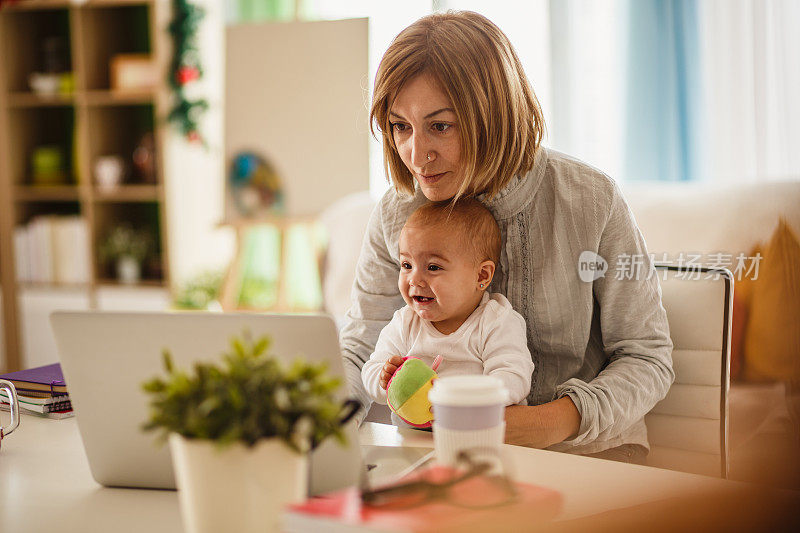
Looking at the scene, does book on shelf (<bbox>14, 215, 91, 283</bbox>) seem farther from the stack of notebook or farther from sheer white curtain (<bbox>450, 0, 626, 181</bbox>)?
the stack of notebook

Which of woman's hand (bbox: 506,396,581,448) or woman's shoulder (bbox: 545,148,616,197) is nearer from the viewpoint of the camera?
woman's hand (bbox: 506,396,581,448)

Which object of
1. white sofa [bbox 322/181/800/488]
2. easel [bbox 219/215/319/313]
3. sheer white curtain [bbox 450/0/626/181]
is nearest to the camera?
white sofa [bbox 322/181/800/488]

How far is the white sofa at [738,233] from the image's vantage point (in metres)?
1.81

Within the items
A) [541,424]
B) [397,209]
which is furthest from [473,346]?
[397,209]

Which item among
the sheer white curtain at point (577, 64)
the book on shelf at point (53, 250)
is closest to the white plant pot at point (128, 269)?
the book on shelf at point (53, 250)

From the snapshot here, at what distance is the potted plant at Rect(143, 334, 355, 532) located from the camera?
64 cm

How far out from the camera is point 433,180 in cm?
139

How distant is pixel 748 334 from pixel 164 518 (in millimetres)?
1474

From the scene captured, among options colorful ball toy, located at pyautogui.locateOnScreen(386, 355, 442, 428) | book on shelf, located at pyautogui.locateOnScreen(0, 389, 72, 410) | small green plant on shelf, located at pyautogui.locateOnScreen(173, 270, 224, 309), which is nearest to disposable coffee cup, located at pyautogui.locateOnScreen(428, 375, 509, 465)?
colorful ball toy, located at pyautogui.locateOnScreen(386, 355, 442, 428)

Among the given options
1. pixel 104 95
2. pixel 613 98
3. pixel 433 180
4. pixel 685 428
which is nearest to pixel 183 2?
pixel 104 95

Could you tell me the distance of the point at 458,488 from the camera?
69 centimetres

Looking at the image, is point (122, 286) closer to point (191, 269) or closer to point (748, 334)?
point (191, 269)

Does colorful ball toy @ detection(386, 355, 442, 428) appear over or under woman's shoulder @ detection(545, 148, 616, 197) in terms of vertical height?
under

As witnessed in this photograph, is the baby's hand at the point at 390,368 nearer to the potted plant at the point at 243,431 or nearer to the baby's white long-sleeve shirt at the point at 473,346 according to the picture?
the baby's white long-sleeve shirt at the point at 473,346
